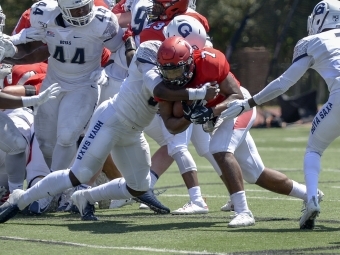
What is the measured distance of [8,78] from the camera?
25.7 feet

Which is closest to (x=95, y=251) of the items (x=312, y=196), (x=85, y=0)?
(x=312, y=196)

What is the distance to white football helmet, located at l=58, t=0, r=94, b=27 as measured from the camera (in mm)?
6738

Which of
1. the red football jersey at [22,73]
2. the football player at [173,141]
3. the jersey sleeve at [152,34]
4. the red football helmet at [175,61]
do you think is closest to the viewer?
the red football helmet at [175,61]

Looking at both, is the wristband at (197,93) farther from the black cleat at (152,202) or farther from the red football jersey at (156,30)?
the black cleat at (152,202)

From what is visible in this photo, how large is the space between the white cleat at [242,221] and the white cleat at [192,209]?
90 cm

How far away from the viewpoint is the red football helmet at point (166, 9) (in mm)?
6680

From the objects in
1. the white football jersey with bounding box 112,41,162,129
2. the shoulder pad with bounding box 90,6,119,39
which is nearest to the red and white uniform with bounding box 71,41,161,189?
the white football jersey with bounding box 112,41,162,129

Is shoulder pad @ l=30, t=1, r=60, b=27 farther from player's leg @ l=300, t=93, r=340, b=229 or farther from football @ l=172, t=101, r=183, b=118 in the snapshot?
player's leg @ l=300, t=93, r=340, b=229

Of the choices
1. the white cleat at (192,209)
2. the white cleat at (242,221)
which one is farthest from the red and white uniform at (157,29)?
the white cleat at (242,221)

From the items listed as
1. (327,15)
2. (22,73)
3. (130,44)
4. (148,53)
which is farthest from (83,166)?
(22,73)

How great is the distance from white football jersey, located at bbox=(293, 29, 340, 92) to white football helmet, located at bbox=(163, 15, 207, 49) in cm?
67

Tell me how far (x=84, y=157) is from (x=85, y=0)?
142cm

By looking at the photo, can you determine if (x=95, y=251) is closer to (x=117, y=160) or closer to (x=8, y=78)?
(x=117, y=160)

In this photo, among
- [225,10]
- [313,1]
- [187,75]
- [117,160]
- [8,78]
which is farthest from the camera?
[225,10]
